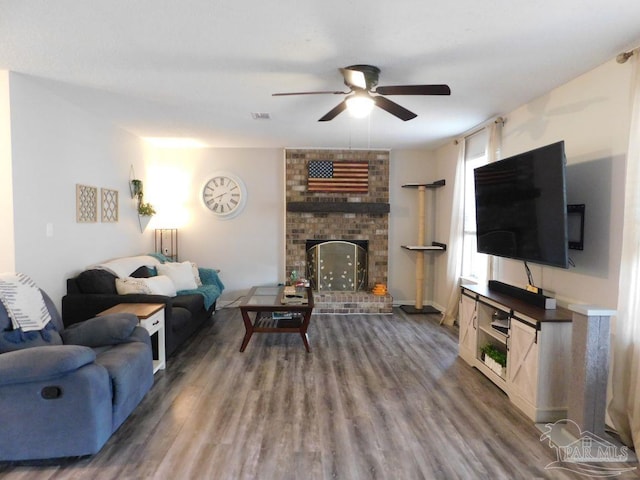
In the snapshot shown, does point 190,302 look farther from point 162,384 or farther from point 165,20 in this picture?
point 165,20

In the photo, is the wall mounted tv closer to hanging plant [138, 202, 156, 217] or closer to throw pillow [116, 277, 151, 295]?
throw pillow [116, 277, 151, 295]

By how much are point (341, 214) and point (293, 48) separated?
3.31 metres

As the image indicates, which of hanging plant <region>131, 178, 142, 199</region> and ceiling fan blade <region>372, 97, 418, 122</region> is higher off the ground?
ceiling fan blade <region>372, 97, 418, 122</region>

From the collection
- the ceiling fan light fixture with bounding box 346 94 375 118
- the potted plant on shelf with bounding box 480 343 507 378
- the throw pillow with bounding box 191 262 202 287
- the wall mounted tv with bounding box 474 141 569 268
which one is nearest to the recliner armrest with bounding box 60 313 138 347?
the throw pillow with bounding box 191 262 202 287

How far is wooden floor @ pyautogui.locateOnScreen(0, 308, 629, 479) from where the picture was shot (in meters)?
1.95

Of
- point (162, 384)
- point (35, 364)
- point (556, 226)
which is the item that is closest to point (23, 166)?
point (35, 364)

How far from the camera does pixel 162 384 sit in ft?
9.62

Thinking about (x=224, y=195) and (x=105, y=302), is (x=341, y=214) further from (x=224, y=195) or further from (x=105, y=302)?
(x=105, y=302)

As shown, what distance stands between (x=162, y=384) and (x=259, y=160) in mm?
3572

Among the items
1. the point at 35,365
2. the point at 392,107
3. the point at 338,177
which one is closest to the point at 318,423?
the point at 35,365

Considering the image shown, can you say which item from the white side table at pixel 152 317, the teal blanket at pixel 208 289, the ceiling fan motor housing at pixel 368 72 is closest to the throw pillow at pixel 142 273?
the teal blanket at pixel 208 289

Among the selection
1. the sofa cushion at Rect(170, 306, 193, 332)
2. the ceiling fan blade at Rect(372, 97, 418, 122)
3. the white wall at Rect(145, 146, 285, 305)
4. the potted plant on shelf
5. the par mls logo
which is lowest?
the par mls logo

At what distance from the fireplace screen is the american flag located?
0.84 m

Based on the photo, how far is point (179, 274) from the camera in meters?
4.38
